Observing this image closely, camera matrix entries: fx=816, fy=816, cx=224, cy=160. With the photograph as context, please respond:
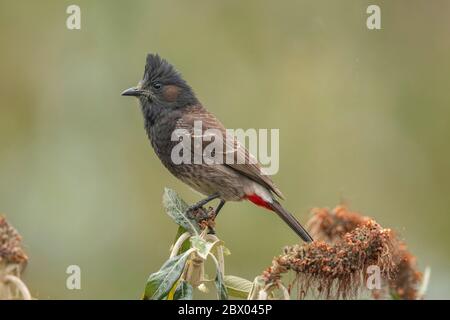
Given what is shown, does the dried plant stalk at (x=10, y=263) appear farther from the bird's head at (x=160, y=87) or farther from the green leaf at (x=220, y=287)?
the bird's head at (x=160, y=87)

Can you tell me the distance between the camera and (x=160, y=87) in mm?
5594

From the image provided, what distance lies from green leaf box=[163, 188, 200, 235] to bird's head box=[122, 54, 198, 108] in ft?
5.68

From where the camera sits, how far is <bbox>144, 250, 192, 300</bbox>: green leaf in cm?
319

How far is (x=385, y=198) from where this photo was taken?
23.6ft

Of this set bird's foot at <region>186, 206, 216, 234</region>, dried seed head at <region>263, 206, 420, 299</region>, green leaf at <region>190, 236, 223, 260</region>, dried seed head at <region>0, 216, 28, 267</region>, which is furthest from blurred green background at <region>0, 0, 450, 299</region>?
dried seed head at <region>0, 216, 28, 267</region>

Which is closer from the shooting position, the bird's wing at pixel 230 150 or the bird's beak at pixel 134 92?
the bird's wing at pixel 230 150

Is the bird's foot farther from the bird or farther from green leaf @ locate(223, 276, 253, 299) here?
green leaf @ locate(223, 276, 253, 299)

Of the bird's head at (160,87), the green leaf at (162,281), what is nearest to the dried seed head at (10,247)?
the green leaf at (162,281)

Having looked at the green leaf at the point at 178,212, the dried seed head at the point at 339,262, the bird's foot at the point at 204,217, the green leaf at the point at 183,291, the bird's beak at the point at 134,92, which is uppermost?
the bird's beak at the point at 134,92

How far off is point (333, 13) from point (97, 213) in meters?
3.09

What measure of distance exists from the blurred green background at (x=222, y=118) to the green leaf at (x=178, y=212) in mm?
2434

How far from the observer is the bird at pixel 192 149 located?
545 cm

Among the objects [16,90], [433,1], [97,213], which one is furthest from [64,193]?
[433,1]
